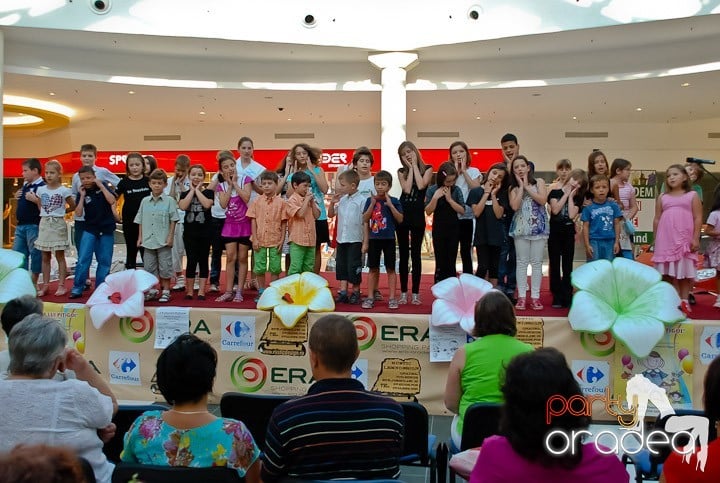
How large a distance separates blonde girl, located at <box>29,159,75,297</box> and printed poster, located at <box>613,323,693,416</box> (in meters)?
5.18

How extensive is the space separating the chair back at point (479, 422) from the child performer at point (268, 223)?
3.39m

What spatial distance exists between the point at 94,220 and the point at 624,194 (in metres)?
5.20

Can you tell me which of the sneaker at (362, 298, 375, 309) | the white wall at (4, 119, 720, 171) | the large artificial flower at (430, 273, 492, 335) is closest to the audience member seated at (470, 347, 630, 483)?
the large artificial flower at (430, 273, 492, 335)

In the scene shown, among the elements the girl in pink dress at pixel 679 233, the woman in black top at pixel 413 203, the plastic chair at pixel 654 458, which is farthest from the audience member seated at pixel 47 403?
the girl in pink dress at pixel 679 233

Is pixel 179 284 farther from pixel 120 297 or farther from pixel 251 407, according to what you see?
pixel 251 407

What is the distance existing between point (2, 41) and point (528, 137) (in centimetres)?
1263

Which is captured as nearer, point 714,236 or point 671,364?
Answer: point 671,364

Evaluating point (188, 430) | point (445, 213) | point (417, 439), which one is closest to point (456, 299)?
point (445, 213)

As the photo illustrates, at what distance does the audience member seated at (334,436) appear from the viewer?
193 centimetres

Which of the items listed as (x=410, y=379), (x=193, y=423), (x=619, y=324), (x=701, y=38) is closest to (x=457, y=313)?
(x=410, y=379)

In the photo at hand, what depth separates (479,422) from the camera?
8.11 feet

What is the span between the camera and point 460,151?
573 cm

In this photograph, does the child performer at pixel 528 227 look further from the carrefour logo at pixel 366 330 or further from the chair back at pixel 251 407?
the chair back at pixel 251 407

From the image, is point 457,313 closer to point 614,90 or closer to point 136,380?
point 136,380
